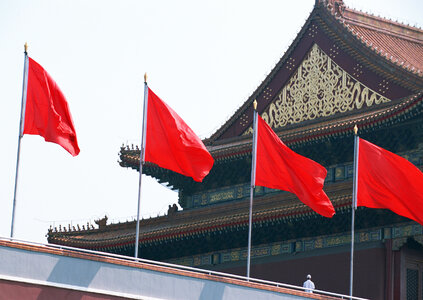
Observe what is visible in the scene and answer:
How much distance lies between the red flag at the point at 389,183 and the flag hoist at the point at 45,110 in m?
8.24

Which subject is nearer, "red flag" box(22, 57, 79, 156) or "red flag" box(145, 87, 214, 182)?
"red flag" box(22, 57, 79, 156)

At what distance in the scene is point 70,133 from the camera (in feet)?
113

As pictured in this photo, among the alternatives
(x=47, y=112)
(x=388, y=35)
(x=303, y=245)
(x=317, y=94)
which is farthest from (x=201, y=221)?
(x=47, y=112)

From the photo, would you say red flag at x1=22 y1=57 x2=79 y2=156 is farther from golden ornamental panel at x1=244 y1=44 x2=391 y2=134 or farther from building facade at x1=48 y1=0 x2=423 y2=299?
golden ornamental panel at x1=244 y1=44 x2=391 y2=134

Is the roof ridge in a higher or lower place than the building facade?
higher

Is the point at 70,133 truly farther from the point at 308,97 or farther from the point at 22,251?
the point at 308,97

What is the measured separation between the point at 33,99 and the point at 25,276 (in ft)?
Answer: 16.4

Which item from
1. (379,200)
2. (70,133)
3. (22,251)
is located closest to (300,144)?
(379,200)

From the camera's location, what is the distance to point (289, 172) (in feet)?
122

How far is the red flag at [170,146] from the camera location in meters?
36.0

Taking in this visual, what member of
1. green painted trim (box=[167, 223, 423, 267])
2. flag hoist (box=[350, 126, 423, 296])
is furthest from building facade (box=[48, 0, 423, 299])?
flag hoist (box=[350, 126, 423, 296])

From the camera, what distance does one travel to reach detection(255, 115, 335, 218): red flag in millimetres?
36688

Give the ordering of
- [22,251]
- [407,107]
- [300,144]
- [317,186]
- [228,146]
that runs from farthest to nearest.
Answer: [228,146]
[300,144]
[407,107]
[317,186]
[22,251]

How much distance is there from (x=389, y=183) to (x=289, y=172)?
2.77 metres
